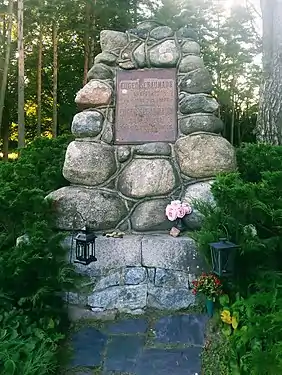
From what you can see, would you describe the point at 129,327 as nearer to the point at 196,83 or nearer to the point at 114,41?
the point at 196,83

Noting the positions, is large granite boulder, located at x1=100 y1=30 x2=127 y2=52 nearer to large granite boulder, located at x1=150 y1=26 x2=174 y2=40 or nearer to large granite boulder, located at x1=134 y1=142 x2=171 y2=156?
large granite boulder, located at x1=150 y1=26 x2=174 y2=40

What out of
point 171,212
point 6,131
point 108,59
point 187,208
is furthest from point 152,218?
point 6,131

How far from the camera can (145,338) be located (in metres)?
2.85

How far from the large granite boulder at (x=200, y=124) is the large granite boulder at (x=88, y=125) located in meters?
0.74

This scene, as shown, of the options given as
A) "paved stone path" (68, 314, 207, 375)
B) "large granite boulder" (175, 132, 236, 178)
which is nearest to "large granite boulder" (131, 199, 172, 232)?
"large granite boulder" (175, 132, 236, 178)

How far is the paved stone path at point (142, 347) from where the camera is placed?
251 centimetres

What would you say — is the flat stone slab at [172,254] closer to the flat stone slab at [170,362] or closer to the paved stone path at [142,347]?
the paved stone path at [142,347]

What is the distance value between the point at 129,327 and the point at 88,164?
1402mm

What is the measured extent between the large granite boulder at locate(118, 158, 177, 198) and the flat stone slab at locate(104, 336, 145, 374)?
1.25 m

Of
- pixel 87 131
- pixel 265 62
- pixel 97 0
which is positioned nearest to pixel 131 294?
pixel 87 131

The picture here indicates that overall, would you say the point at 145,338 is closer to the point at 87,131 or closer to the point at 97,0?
the point at 87,131

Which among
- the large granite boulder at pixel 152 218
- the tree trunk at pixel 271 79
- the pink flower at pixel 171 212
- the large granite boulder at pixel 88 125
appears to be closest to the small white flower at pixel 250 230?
the pink flower at pixel 171 212

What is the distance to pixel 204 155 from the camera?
3617mm

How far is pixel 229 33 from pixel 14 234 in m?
10.7
